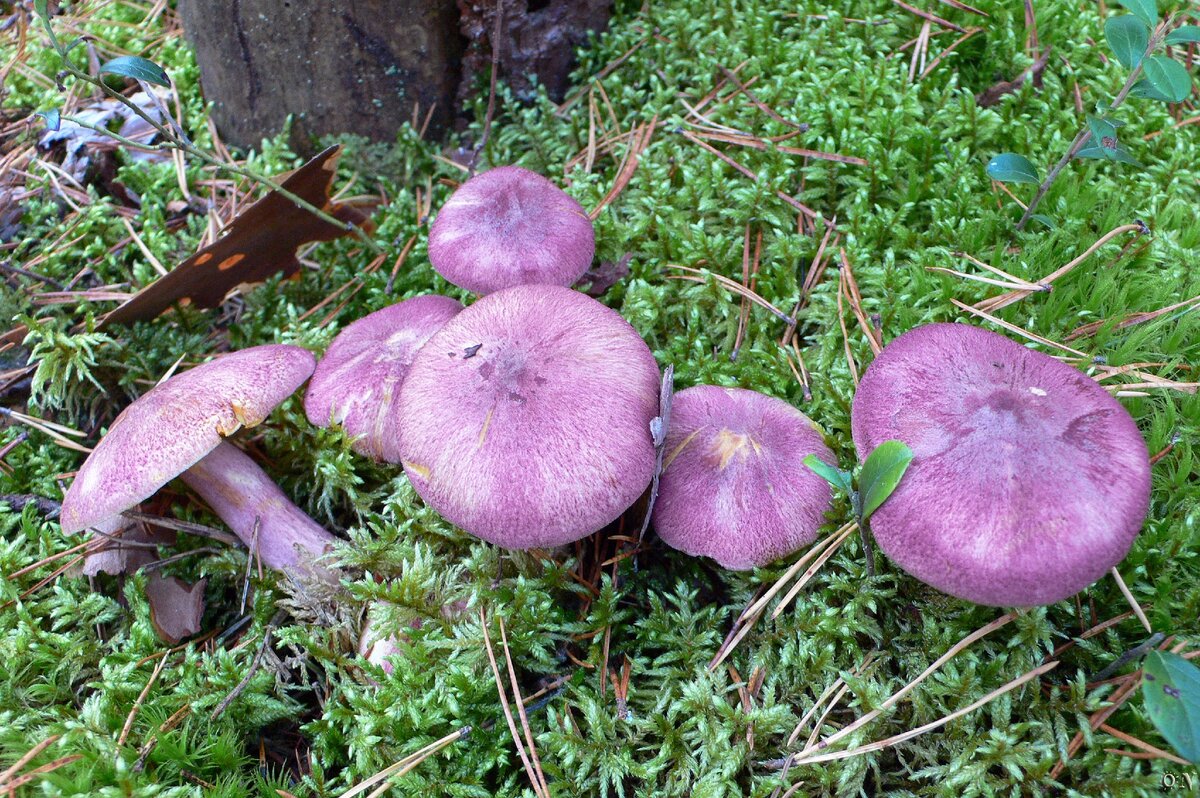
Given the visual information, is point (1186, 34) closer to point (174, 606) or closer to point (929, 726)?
point (929, 726)

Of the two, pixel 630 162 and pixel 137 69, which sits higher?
pixel 137 69

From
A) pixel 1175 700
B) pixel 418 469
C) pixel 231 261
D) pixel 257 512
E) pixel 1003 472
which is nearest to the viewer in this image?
pixel 1175 700

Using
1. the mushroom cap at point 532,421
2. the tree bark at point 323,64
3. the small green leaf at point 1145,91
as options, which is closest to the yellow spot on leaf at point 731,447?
the mushroom cap at point 532,421

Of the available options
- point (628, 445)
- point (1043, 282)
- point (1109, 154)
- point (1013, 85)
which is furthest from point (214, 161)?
point (1013, 85)

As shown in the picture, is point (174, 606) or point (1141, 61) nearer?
point (1141, 61)

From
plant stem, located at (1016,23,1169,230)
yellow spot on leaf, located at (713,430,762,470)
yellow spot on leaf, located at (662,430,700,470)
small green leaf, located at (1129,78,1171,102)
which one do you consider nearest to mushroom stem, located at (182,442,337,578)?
yellow spot on leaf, located at (662,430,700,470)

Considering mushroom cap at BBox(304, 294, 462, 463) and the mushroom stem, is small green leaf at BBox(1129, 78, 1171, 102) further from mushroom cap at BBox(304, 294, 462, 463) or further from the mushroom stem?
the mushroom stem

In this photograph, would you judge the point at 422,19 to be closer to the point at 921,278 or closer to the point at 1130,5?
the point at 921,278
